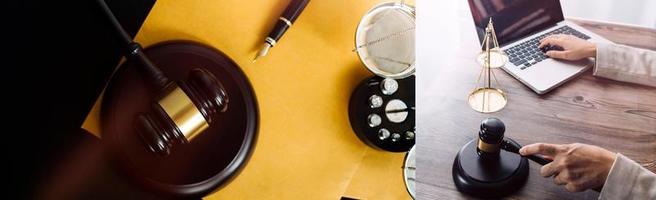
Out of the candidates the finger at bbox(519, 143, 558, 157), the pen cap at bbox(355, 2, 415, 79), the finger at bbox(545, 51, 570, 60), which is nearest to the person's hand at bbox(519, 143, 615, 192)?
the finger at bbox(519, 143, 558, 157)

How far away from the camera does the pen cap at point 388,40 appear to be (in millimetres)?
851

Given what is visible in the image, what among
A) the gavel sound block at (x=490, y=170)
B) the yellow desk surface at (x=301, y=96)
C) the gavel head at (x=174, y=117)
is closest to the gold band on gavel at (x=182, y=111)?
the gavel head at (x=174, y=117)

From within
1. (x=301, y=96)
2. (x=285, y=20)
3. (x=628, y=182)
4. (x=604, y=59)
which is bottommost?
(x=628, y=182)

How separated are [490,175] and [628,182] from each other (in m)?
0.14

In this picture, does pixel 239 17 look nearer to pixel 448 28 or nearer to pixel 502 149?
pixel 448 28

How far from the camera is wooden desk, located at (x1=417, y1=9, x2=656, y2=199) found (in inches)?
25.8

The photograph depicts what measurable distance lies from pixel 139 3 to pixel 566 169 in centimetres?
60

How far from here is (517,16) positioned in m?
0.72

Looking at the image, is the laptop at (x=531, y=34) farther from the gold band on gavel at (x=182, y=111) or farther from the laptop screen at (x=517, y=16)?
the gold band on gavel at (x=182, y=111)

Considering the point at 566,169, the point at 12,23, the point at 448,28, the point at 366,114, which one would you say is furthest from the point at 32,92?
the point at 566,169

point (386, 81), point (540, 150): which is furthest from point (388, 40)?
point (540, 150)

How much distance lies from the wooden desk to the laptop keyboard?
0.02m

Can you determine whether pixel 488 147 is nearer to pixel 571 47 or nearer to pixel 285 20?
pixel 571 47

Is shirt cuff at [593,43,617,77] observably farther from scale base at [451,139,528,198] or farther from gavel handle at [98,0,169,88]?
gavel handle at [98,0,169,88]
